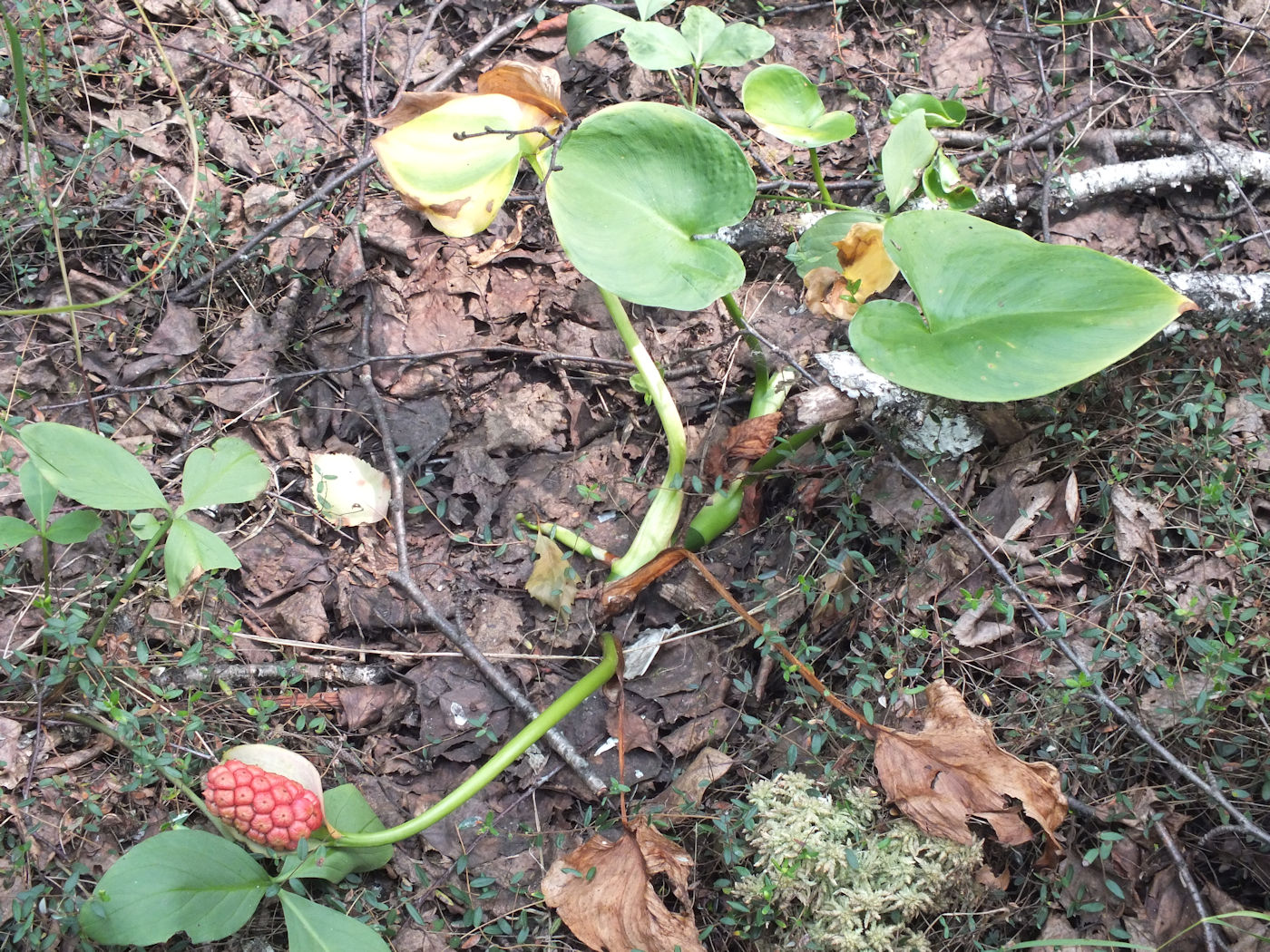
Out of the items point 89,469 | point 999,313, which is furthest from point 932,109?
point 89,469

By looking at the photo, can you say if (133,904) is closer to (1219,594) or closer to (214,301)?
(214,301)

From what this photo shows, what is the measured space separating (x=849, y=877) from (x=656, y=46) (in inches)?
57.9

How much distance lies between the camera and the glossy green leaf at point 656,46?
153cm

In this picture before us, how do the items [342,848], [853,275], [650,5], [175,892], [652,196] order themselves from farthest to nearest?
[650,5], [853,275], [652,196], [342,848], [175,892]

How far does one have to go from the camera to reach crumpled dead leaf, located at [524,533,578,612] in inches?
61.1

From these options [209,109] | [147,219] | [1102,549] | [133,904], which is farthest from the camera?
[209,109]

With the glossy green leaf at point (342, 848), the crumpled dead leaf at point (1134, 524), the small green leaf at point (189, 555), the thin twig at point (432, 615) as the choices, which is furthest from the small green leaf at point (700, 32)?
the glossy green leaf at point (342, 848)

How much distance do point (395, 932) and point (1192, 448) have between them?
4.99 feet

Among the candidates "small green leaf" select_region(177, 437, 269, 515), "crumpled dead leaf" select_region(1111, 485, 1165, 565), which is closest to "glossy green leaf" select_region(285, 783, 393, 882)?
"small green leaf" select_region(177, 437, 269, 515)

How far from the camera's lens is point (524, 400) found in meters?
1.74

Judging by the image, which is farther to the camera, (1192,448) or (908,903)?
(1192,448)

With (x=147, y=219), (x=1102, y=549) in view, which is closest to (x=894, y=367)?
(x=1102, y=549)

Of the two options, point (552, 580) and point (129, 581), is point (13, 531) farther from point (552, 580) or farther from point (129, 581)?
point (552, 580)

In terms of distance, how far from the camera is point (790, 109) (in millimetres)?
1580
